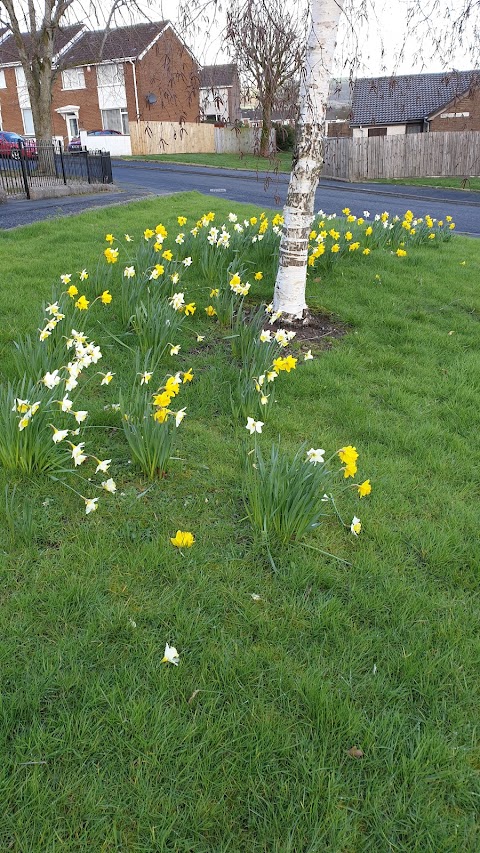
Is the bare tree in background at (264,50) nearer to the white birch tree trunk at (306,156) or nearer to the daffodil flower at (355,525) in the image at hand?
the white birch tree trunk at (306,156)

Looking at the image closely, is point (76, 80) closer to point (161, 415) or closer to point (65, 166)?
point (65, 166)

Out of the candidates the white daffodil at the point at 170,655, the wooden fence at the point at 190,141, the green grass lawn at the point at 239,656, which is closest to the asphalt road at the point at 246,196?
the green grass lawn at the point at 239,656

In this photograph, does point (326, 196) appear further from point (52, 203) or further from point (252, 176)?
point (52, 203)

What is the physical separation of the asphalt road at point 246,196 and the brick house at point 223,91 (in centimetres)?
556

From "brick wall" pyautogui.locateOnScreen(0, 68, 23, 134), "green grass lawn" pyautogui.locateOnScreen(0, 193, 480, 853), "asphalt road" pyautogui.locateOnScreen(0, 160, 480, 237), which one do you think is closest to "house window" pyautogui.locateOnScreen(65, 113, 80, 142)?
"brick wall" pyautogui.locateOnScreen(0, 68, 23, 134)

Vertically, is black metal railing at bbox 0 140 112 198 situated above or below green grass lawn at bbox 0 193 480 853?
above

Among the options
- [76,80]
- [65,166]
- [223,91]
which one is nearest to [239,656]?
[223,91]

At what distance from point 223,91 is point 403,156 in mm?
24340

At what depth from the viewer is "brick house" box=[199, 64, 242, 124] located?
4699 mm

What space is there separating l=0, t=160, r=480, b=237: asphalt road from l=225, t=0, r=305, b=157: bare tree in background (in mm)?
5962

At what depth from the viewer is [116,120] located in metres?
42.2

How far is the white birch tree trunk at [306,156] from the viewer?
472 centimetres

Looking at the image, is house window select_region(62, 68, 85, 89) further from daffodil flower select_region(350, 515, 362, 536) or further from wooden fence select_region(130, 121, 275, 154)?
daffodil flower select_region(350, 515, 362, 536)

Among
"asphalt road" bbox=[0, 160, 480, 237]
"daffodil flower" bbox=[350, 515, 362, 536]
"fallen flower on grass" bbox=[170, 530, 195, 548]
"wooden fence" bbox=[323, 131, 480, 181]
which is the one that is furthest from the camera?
"wooden fence" bbox=[323, 131, 480, 181]
